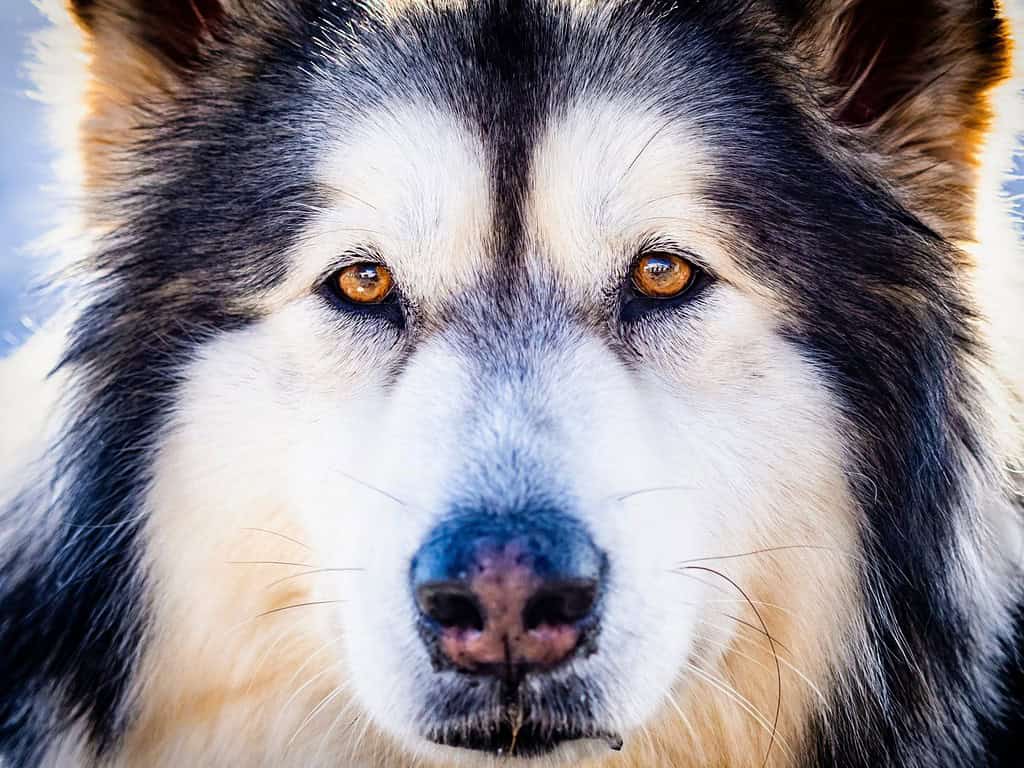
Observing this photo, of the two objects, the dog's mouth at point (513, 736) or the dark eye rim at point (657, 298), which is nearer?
the dog's mouth at point (513, 736)

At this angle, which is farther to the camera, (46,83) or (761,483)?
(46,83)

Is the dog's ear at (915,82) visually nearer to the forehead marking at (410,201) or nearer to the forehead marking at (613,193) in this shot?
the forehead marking at (613,193)

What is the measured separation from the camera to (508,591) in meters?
1.18

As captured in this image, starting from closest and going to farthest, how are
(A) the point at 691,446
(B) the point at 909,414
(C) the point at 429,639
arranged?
(C) the point at 429,639
(A) the point at 691,446
(B) the point at 909,414

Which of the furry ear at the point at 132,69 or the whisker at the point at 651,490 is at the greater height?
the furry ear at the point at 132,69

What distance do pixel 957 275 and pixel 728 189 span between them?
1.39ft

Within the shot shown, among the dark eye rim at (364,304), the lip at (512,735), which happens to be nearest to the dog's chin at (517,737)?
the lip at (512,735)

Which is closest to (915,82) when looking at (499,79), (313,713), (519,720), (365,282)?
(499,79)

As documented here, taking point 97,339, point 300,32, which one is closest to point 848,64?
point 300,32

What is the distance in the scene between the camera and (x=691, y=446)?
1.48m

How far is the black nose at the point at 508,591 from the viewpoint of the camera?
1190mm

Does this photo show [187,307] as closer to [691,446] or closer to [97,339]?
[97,339]

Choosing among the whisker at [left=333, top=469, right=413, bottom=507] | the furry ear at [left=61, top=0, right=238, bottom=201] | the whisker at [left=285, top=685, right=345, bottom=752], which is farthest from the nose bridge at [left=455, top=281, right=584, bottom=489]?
the furry ear at [left=61, top=0, right=238, bottom=201]

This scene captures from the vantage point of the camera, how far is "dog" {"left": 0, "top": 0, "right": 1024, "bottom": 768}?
58.6 inches
